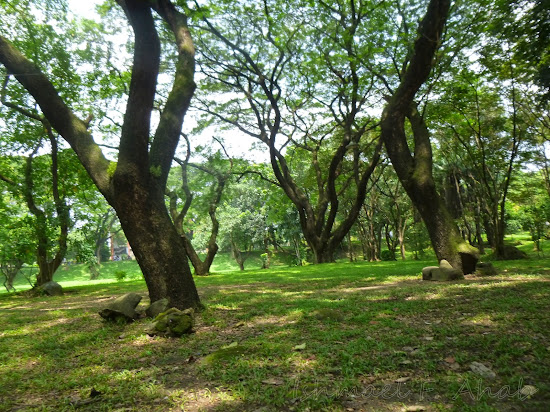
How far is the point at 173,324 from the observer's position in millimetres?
4047

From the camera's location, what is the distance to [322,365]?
2771 millimetres

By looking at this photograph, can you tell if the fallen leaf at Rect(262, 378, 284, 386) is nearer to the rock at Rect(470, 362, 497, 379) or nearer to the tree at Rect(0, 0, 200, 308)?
the rock at Rect(470, 362, 497, 379)

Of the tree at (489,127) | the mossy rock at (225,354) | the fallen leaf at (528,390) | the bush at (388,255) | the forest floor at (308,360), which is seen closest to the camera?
the fallen leaf at (528,390)

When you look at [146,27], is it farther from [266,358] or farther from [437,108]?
[437,108]

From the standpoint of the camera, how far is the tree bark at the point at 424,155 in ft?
22.8

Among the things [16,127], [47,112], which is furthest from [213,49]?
[47,112]

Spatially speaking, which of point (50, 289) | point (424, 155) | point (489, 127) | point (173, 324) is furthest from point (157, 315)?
point (489, 127)

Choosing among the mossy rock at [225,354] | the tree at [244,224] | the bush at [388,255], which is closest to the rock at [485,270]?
the mossy rock at [225,354]

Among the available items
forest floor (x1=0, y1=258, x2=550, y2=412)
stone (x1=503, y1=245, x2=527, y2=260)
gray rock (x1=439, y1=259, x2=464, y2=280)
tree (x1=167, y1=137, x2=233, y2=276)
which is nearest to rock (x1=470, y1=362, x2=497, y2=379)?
forest floor (x1=0, y1=258, x2=550, y2=412)

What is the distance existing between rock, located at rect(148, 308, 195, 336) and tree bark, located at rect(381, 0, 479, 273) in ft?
20.6

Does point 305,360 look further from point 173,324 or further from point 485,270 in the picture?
point 485,270

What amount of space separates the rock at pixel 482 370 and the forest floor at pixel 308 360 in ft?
0.05

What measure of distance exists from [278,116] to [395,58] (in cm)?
493

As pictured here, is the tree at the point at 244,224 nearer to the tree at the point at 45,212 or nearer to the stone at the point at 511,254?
the tree at the point at 45,212
